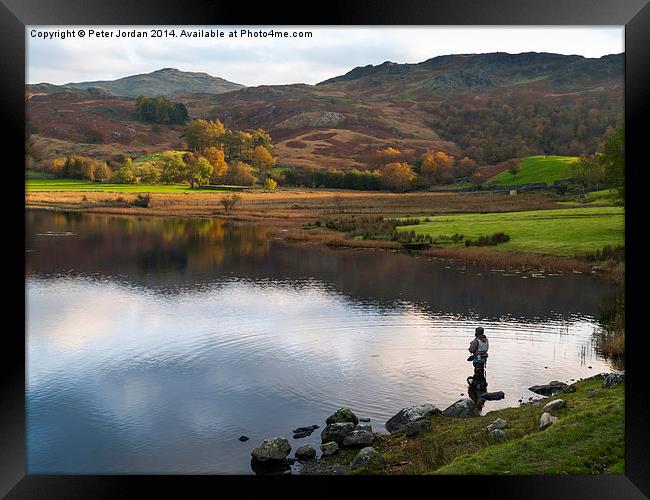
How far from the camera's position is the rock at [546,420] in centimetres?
1143

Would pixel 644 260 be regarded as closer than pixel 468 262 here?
Yes

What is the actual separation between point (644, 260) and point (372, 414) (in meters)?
7.76

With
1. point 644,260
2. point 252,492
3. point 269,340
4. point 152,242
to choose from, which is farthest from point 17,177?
point 152,242

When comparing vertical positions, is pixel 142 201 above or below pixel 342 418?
above

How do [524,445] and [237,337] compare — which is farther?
[237,337]

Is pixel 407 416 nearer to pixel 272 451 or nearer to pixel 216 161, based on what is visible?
pixel 272 451

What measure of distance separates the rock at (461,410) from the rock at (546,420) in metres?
2.77

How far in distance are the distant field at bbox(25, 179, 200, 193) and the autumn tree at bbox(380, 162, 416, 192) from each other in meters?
9.06

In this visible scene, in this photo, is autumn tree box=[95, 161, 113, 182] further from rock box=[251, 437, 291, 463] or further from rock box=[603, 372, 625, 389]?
rock box=[603, 372, 625, 389]

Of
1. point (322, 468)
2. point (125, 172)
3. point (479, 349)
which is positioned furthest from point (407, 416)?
point (125, 172)

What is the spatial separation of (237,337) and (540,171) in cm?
1728

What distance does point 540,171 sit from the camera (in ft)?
103

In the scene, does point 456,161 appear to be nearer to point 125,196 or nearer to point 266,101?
point 266,101

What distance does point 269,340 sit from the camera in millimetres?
21844
